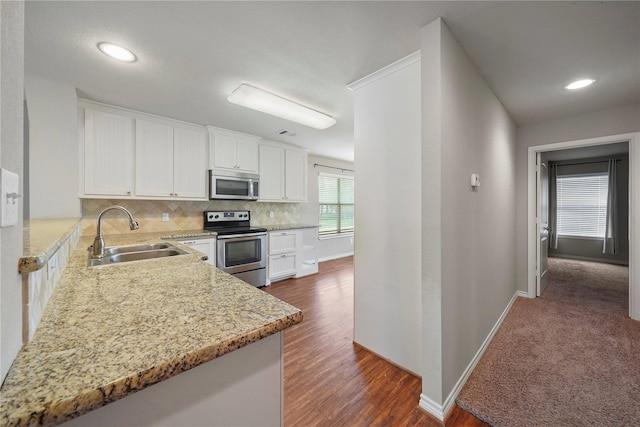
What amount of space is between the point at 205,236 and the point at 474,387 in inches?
121

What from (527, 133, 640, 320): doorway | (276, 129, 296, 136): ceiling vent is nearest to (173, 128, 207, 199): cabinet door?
(276, 129, 296, 136): ceiling vent

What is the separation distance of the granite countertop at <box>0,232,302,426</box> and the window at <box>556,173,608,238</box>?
24.9 ft

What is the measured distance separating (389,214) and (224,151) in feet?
8.92

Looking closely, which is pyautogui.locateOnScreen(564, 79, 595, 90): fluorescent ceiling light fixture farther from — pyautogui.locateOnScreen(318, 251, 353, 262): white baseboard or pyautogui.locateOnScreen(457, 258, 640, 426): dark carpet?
pyautogui.locateOnScreen(318, 251, 353, 262): white baseboard

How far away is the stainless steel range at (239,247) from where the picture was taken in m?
3.38

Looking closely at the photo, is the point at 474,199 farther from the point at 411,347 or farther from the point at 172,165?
the point at 172,165

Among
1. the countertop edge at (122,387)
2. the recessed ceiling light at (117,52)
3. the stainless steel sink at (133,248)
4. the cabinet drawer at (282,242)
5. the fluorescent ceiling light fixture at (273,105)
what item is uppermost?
the recessed ceiling light at (117,52)

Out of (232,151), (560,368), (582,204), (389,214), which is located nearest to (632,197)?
(560,368)

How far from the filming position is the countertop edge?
0.41 m

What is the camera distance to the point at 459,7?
1.41 metres

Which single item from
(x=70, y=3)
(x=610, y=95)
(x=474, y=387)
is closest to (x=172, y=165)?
(x=70, y=3)

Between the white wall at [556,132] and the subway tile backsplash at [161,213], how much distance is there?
150 inches

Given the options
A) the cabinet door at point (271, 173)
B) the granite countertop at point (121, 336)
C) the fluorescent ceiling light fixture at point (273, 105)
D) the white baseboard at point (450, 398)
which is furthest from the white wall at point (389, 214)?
the cabinet door at point (271, 173)

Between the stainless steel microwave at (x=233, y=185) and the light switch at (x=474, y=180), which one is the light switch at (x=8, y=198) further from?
the stainless steel microwave at (x=233, y=185)
